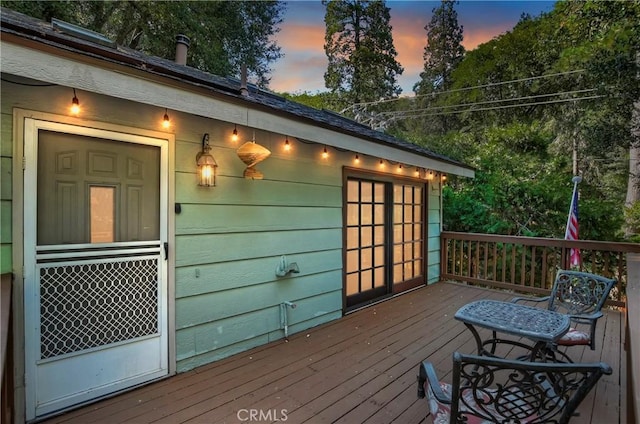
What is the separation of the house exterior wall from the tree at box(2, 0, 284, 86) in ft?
22.0

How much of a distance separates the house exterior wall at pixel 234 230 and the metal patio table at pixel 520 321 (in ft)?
5.72

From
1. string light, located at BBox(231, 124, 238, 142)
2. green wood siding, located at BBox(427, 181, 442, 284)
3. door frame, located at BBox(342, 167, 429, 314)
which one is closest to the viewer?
string light, located at BBox(231, 124, 238, 142)

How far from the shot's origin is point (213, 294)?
2826 mm

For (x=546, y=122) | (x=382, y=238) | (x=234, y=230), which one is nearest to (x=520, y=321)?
(x=234, y=230)

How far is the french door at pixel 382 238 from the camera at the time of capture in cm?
438

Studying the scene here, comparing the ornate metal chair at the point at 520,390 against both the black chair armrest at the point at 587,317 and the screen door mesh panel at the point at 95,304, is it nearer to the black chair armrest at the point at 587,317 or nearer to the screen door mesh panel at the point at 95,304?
the black chair armrest at the point at 587,317

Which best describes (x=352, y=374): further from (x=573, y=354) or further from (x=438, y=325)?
(x=573, y=354)

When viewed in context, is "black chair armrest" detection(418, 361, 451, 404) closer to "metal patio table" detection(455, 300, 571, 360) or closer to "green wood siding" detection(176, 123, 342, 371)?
"metal patio table" detection(455, 300, 571, 360)

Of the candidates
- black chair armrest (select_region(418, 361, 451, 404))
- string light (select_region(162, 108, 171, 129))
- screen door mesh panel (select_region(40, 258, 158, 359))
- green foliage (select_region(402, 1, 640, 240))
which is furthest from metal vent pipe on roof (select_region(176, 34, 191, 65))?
green foliage (select_region(402, 1, 640, 240))

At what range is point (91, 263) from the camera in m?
2.23

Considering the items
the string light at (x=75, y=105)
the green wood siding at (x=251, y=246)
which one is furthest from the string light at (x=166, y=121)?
the string light at (x=75, y=105)

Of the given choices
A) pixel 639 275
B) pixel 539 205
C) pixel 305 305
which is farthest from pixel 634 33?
pixel 305 305

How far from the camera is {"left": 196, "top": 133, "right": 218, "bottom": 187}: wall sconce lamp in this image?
2656 mm

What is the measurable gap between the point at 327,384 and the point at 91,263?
6.13ft
